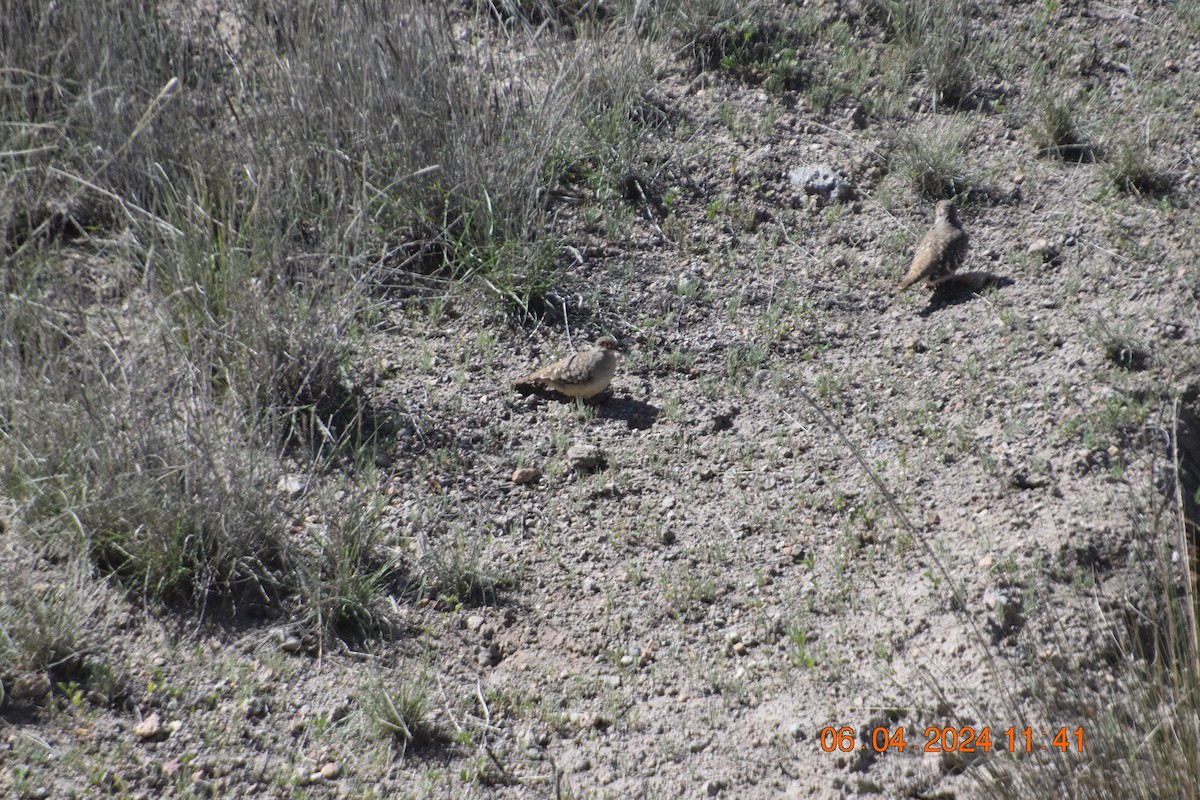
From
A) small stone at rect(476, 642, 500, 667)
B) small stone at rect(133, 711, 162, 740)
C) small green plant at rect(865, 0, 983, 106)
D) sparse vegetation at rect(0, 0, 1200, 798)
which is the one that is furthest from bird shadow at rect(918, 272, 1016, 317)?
small stone at rect(133, 711, 162, 740)

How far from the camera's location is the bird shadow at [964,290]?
4.73 metres

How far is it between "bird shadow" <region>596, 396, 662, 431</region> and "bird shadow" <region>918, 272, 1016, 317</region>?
1.42 metres

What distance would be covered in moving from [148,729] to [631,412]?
91.0 inches

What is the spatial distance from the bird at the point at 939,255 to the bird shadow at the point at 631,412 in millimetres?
1425

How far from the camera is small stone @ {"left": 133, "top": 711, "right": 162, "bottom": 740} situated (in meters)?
2.91

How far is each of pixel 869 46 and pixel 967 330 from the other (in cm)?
256

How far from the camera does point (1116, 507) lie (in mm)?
3461

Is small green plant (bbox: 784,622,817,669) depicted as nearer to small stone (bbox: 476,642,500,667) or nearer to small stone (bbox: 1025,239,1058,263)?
small stone (bbox: 476,642,500,667)

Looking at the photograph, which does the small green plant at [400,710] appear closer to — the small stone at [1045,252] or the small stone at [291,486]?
the small stone at [291,486]

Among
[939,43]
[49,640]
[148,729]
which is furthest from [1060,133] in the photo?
[49,640]

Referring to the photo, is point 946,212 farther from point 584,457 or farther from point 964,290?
point 584,457

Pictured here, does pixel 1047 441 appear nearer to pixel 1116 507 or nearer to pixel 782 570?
pixel 1116 507

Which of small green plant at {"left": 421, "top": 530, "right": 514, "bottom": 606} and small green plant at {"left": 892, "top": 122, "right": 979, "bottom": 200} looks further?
small green plant at {"left": 892, "top": 122, "right": 979, "bottom": 200}
